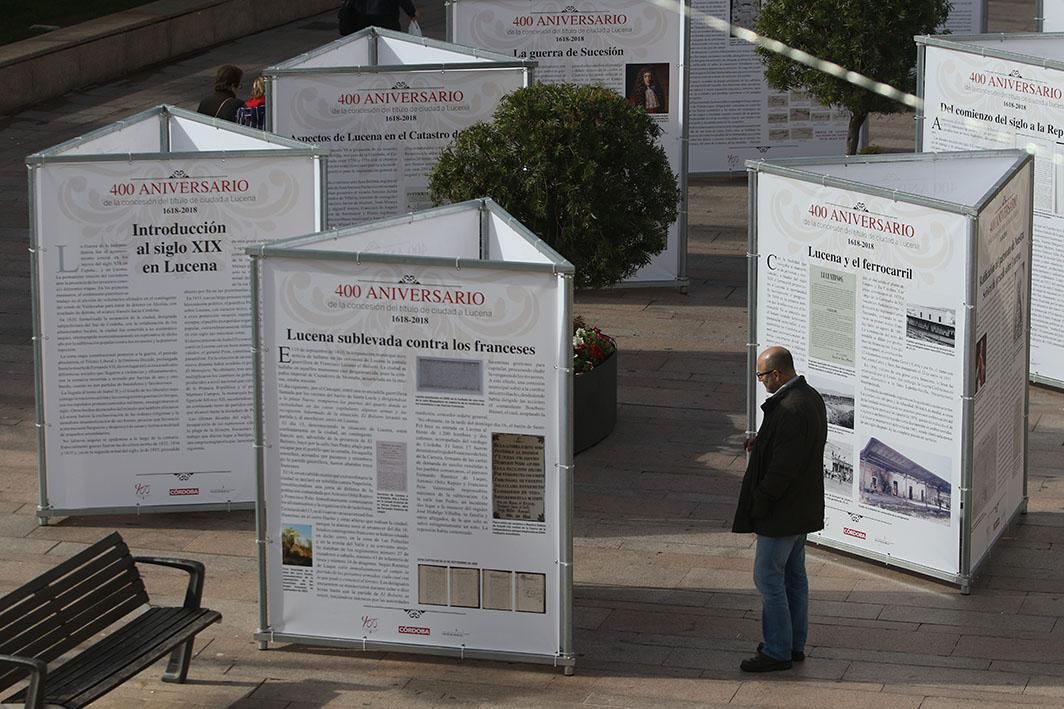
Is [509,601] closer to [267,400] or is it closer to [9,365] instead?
[267,400]

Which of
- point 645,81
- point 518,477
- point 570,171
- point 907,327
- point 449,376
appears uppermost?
point 645,81

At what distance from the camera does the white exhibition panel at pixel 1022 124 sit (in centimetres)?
1255

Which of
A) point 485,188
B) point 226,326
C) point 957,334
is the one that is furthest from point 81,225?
point 957,334

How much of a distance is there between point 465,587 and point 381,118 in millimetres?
5042

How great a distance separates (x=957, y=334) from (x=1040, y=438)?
9.37 ft

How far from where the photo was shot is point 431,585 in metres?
9.21

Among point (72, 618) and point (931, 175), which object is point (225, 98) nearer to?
point (931, 175)

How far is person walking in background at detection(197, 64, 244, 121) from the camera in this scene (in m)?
14.8

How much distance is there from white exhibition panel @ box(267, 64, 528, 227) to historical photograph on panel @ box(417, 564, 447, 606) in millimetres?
4782

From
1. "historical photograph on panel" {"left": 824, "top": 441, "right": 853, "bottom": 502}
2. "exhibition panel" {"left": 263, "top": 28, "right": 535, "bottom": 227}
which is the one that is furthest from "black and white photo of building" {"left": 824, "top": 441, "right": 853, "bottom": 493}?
"exhibition panel" {"left": 263, "top": 28, "right": 535, "bottom": 227}

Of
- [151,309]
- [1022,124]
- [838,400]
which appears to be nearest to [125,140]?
[151,309]

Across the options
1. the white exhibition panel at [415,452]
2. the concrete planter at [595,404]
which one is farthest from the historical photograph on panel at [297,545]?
the concrete planter at [595,404]

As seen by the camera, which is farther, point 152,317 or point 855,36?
point 855,36

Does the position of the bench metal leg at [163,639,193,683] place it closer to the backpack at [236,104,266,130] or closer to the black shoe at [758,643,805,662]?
the black shoe at [758,643,805,662]
